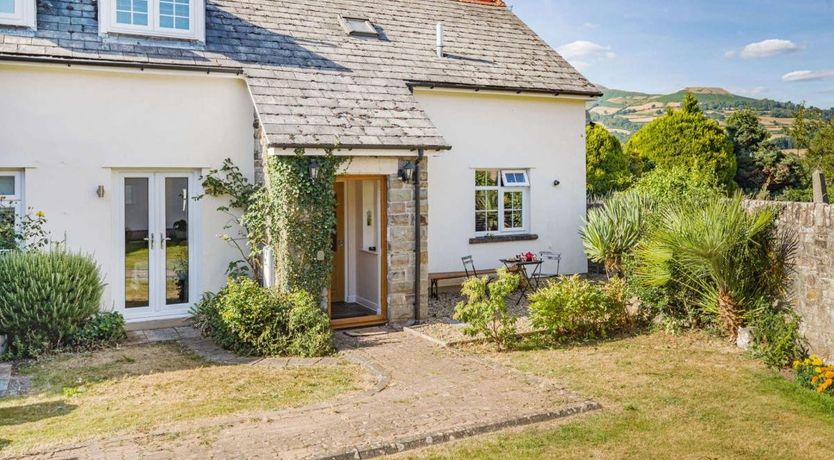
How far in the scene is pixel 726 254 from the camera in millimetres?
10336

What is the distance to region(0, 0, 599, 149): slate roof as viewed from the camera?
468 inches

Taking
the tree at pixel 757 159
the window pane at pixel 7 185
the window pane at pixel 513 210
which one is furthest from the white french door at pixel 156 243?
the tree at pixel 757 159

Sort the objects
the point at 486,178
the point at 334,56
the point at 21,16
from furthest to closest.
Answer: the point at 486,178
the point at 334,56
the point at 21,16

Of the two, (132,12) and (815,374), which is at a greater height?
(132,12)

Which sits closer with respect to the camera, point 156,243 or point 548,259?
point 156,243

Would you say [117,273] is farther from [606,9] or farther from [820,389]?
[606,9]

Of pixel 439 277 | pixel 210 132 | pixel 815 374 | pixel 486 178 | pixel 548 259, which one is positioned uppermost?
pixel 210 132

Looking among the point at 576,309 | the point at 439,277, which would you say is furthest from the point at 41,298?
the point at 576,309

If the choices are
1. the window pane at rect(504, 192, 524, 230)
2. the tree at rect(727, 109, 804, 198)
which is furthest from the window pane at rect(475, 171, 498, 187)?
the tree at rect(727, 109, 804, 198)

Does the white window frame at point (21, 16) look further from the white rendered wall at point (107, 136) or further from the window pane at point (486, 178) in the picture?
the window pane at point (486, 178)

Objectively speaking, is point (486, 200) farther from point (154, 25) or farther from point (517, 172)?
point (154, 25)

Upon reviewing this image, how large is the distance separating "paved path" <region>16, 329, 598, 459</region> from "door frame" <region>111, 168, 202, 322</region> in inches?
192

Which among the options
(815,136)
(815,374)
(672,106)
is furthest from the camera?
(672,106)

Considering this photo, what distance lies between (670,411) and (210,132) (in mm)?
9375
